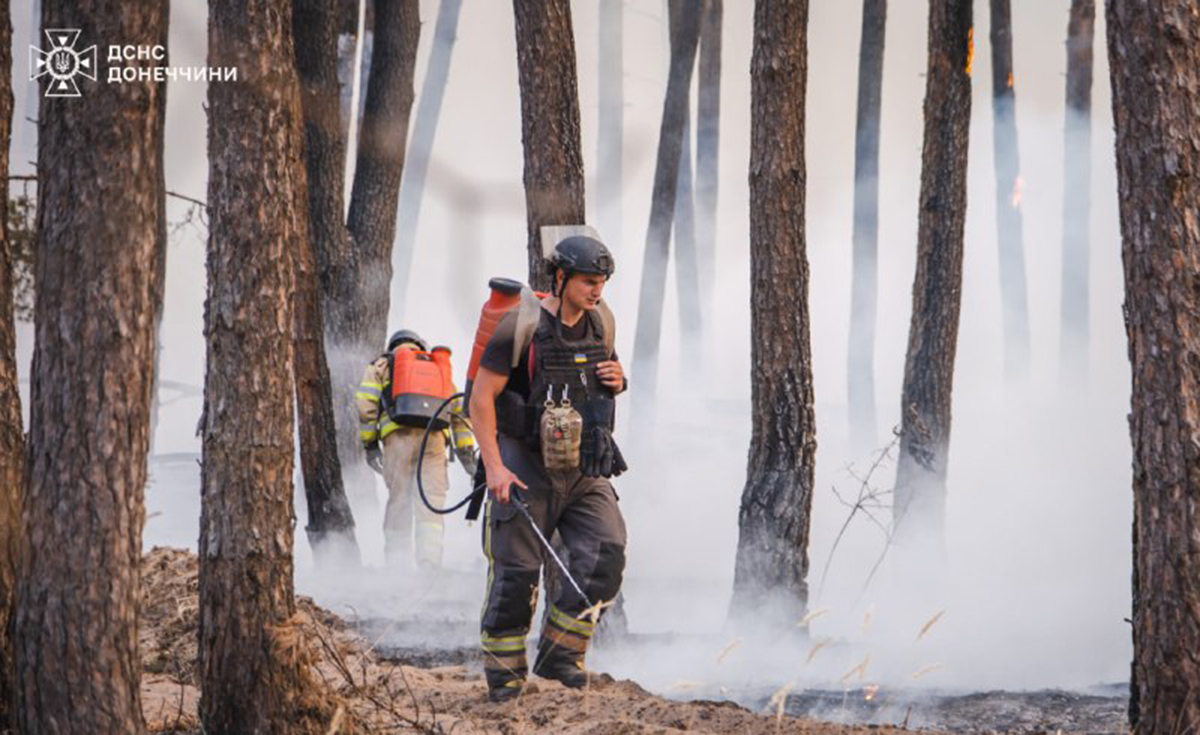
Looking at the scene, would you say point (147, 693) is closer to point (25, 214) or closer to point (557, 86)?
point (557, 86)

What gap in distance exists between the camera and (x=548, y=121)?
8109 millimetres

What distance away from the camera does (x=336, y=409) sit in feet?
42.3

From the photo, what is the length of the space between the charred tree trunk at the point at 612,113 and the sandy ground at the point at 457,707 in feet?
58.9

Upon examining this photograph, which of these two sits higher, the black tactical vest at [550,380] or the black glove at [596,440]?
the black tactical vest at [550,380]

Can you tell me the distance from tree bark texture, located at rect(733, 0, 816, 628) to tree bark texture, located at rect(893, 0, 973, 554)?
2516 millimetres

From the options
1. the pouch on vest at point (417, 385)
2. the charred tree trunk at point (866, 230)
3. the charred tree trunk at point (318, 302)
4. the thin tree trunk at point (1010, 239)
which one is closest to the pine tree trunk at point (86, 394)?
the charred tree trunk at point (318, 302)

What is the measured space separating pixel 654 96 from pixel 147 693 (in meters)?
19.4

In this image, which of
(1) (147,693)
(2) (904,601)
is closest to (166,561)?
(1) (147,693)

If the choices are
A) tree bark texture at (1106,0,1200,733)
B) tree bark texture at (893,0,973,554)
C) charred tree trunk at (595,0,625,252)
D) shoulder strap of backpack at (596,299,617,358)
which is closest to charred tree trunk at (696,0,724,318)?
charred tree trunk at (595,0,625,252)

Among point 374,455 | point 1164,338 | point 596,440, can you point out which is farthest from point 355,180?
point 1164,338

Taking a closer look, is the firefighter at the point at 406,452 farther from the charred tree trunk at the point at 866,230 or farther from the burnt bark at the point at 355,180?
the charred tree trunk at the point at 866,230

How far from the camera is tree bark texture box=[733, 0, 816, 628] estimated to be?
8742mm

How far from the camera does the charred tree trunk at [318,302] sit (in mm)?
9922

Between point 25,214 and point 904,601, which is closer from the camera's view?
point 904,601
